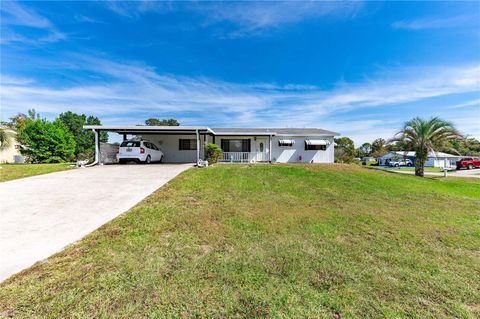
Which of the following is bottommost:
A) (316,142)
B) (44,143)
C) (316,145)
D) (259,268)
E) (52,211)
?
(259,268)

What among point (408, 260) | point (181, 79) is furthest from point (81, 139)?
point (408, 260)

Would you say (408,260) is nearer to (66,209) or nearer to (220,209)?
(220,209)

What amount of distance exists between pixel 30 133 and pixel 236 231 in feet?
98.6

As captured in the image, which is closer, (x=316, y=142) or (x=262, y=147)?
(x=316, y=142)

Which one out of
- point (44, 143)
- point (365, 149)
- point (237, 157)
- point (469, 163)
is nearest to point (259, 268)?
point (237, 157)

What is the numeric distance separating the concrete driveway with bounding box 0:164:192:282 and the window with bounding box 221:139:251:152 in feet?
37.5

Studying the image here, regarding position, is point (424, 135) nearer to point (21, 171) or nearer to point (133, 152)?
point (133, 152)

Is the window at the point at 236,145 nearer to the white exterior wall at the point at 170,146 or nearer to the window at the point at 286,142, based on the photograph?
the white exterior wall at the point at 170,146

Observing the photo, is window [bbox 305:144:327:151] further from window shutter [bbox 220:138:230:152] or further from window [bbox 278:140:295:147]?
window shutter [bbox 220:138:230:152]

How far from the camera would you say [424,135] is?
1518 centimetres

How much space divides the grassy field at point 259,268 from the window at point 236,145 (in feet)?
45.4

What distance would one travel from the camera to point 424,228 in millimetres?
4465

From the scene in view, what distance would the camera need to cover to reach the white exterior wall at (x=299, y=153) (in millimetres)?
19031

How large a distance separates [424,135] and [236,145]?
14666 mm
